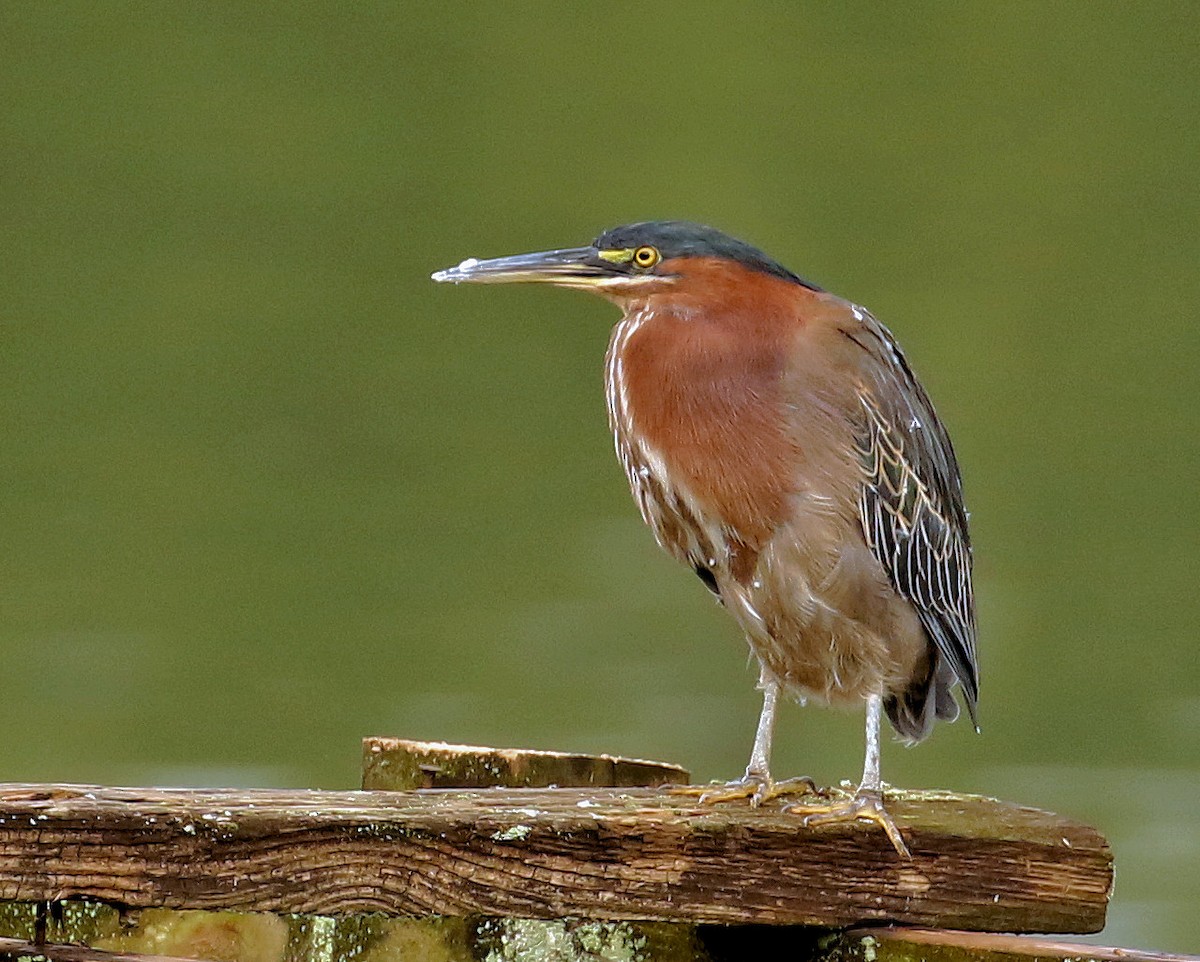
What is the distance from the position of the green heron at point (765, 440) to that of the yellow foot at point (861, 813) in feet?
1.30

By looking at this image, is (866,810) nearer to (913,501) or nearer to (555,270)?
(913,501)

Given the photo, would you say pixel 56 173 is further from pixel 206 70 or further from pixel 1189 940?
pixel 1189 940

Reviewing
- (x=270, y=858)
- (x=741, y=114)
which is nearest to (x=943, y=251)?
(x=741, y=114)

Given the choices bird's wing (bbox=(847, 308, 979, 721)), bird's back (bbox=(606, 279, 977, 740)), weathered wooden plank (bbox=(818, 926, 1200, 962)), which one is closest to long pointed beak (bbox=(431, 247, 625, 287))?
bird's back (bbox=(606, 279, 977, 740))

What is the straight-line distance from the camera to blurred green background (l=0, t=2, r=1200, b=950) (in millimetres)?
7520

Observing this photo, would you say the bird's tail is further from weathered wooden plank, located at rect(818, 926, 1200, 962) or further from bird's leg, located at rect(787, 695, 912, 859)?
weathered wooden plank, located at rect(818, 926, 1200, 962)

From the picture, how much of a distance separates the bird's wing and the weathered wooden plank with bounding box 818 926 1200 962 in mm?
1007

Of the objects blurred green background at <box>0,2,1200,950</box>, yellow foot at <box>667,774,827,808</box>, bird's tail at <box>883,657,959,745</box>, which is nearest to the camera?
yellow foot at <box>667,774,827,808</box>

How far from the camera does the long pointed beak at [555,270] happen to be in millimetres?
3555

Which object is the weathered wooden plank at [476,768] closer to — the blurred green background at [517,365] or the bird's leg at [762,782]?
the bird's leg at [762,782]

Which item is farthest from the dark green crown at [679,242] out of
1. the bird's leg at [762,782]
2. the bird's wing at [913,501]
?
the bird's leg at [762,782]

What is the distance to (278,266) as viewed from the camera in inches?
393

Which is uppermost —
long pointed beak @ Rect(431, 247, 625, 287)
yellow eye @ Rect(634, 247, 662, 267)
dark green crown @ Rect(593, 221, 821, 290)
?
dark green crown @ Rect(593, 221, 821, 290)

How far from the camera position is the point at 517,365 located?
9594 millimetres
